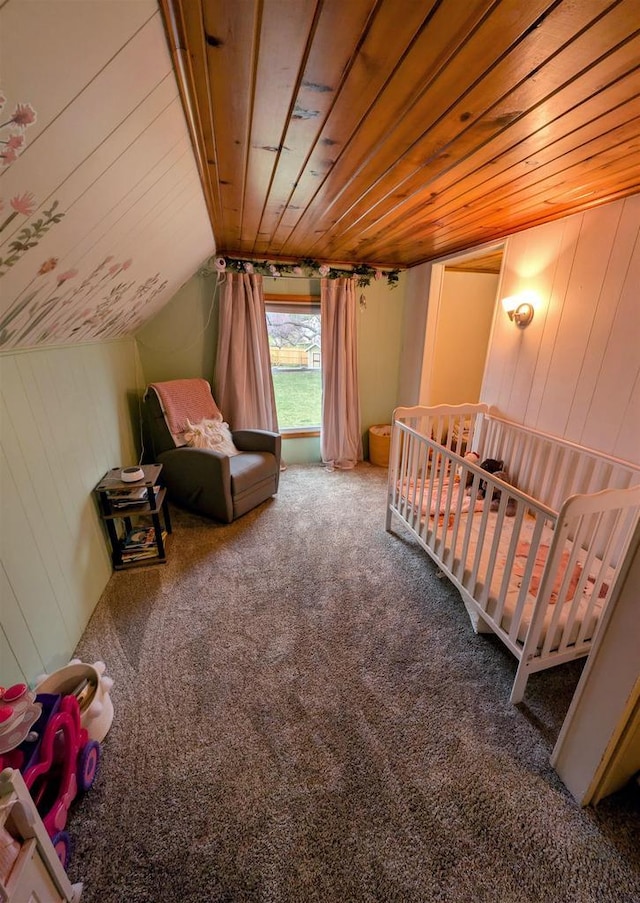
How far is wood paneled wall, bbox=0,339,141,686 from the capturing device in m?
1.24

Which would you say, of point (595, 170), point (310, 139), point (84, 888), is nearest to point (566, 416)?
point (595, 170)

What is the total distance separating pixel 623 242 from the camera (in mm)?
1772

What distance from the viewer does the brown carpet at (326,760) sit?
0.96m

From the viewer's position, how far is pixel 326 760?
1.22 meters

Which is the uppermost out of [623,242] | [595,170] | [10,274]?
[595,170]

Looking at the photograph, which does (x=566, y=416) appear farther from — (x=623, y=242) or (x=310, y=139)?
(x=310, y=139)

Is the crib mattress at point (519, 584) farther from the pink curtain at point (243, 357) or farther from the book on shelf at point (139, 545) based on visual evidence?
the pink curtain at point (243, 357)

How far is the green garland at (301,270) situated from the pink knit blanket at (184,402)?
1027 millimetres

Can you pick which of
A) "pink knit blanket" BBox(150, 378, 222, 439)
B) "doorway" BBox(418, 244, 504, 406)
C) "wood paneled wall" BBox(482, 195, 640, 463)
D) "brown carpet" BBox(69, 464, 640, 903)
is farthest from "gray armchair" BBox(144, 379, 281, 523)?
"wood paneled wall" BBox(482, 195, 640, 463)

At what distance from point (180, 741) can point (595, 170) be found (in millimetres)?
2875

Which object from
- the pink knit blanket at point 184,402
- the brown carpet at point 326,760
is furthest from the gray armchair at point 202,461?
the brown carpet at point 326,760

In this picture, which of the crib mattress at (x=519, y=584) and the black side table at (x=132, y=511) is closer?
the crib mattress at (x=519, y=584)

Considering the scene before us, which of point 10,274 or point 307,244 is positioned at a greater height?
point 307,244

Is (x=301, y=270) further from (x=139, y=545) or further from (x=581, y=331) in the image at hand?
(x=139, y=545)
